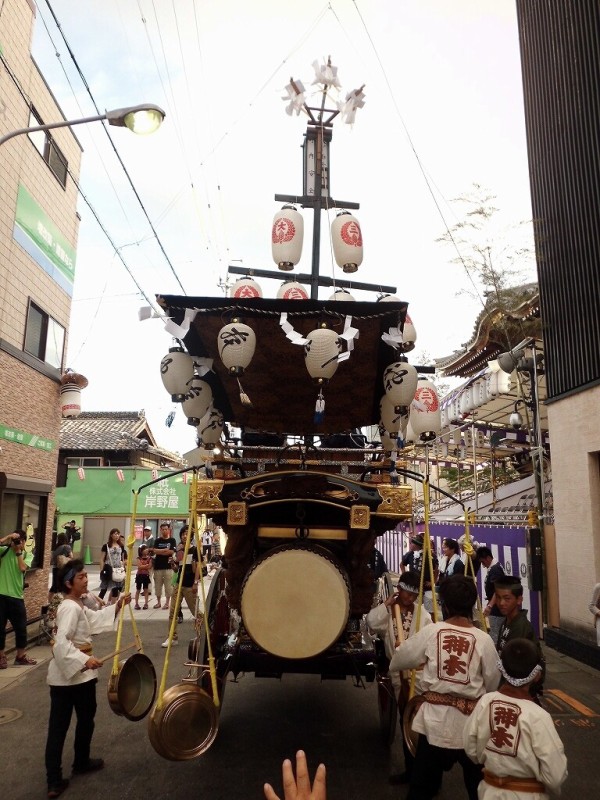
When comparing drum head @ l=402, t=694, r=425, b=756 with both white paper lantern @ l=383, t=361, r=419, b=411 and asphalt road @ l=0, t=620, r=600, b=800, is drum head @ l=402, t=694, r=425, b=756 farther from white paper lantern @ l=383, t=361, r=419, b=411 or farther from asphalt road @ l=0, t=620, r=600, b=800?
white paper lantern @ l=383, t=361, r=419, b=411

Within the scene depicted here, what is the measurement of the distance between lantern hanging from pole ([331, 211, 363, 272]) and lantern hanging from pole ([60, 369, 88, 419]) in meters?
6.39

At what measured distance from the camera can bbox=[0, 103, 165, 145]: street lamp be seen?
6242mm

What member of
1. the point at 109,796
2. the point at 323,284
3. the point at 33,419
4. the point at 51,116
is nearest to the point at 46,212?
the point at 51,116

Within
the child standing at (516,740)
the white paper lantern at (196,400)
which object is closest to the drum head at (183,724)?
the child standing at (516,740)

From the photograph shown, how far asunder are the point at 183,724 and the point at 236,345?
2.97 meters

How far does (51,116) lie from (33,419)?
257 inches

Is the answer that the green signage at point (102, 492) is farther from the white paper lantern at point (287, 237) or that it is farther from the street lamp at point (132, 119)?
the street lamp at point (132, 119)

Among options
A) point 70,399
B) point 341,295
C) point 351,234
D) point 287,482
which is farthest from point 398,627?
point 70,399

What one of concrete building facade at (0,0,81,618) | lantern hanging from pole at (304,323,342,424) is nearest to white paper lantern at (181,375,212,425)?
lantern hanging from pole at (304,323,342,424)

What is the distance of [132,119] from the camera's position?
6328 mm

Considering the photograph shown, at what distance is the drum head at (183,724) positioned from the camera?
12.9ft

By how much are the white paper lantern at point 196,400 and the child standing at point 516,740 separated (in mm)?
4097

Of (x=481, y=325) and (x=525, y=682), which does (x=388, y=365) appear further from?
(x=481, y=325)

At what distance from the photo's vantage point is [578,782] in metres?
4.74
